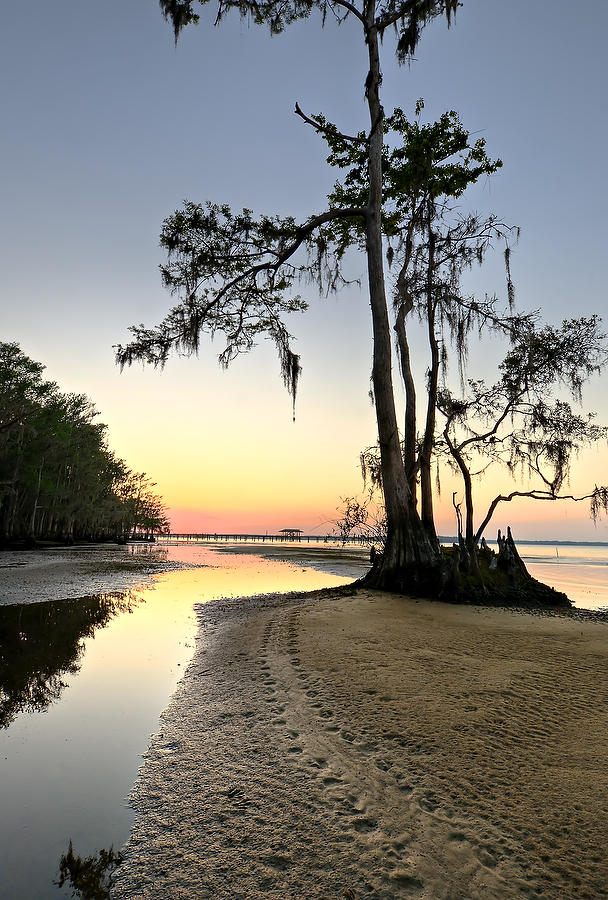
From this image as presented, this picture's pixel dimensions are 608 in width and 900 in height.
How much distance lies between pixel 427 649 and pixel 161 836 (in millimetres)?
4072

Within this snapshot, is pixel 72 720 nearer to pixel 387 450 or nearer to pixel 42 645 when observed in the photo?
pixel 42 645

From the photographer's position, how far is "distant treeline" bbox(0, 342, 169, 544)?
34.5m

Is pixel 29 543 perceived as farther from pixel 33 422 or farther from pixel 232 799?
pixel 232 799

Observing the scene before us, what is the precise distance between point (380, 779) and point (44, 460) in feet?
154

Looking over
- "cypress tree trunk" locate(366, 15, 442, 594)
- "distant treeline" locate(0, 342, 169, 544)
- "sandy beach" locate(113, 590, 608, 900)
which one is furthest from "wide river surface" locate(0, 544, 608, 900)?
"distant treeline" locate(0, 342, 169, 544)

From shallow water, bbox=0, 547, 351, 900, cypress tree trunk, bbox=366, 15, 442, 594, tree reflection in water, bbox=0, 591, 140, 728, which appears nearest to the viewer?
shallow water, bbox=0, 547, 351, 900

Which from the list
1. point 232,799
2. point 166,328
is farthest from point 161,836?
point 166,328

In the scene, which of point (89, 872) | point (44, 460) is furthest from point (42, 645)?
point (44, 460)

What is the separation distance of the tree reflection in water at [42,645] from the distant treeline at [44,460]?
19443mm

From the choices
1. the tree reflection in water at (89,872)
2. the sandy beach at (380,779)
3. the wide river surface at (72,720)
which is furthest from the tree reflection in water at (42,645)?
the tree reflection in water at (89,872)

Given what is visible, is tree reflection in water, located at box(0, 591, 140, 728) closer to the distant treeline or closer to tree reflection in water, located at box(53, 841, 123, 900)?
tree reflection in water, located at box(53, 841, 123, 900)

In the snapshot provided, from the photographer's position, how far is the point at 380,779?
282 centimetres

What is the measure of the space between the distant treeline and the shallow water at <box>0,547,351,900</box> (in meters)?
22.4

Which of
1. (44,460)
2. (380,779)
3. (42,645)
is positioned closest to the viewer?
(380,779)
